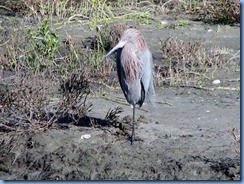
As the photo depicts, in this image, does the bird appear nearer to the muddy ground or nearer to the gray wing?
the gray wing

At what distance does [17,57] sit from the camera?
387 inches

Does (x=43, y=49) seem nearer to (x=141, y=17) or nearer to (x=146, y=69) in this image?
(x=146, y=69)

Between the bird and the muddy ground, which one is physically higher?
the bird

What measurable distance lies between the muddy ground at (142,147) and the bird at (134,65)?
14.2 inches

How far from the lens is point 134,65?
7102 millimetres

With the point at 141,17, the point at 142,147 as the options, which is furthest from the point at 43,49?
the point at 141,17

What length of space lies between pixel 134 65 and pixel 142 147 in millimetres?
892

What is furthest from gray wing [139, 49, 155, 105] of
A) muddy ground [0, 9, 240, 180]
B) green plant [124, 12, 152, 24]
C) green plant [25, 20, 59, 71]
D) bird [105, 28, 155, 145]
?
green plant [124, 12, 152, 24]

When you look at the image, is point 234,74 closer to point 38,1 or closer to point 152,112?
point 152,112

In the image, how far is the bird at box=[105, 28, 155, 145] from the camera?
23.3ft

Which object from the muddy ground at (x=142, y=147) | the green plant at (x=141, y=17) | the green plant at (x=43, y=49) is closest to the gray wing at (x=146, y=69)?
the muddy ground at (x=142, y=147)

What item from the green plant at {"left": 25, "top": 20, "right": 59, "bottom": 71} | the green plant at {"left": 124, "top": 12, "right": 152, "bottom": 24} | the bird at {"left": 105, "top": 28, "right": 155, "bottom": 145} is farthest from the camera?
the green plant at {"left": 124, "top": 12, "right": 152, "bottom": 24}

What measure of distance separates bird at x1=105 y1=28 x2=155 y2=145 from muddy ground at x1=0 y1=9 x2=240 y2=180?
0.36m

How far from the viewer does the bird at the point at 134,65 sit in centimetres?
711
